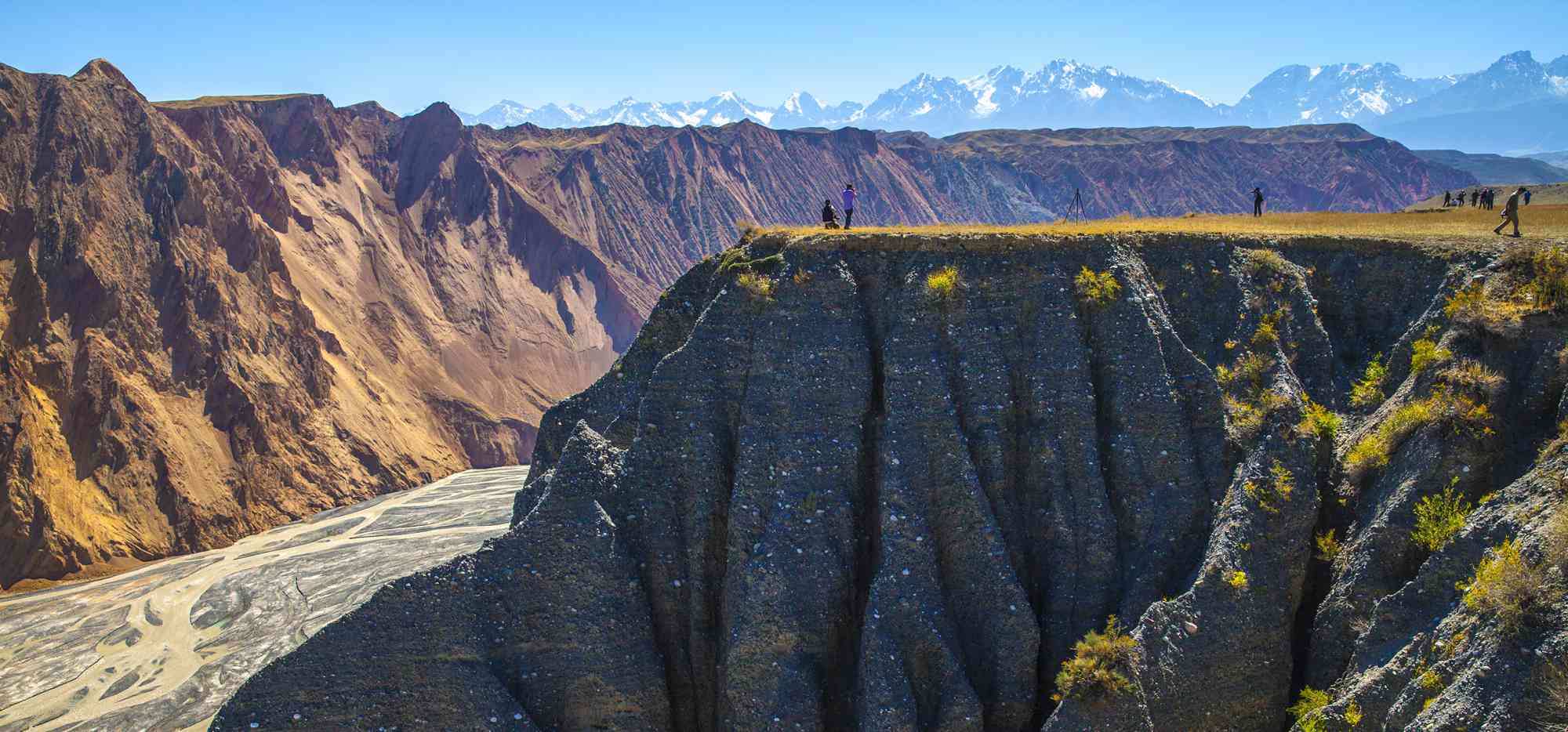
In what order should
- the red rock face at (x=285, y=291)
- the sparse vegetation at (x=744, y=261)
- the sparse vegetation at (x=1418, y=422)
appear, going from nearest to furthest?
the sparse vegetation at (x=1418, y=422) → the sparse vegetation at (x=744, y=261) → the red rock face at (x=285, y=291)

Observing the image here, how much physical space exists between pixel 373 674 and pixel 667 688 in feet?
20.7

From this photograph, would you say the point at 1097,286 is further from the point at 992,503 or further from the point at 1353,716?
the point at 1353,716

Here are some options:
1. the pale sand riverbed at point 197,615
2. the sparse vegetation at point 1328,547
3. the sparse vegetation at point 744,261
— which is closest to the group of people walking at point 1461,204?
the sparse vegetation at point 744,261

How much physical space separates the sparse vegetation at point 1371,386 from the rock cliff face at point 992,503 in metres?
0.13

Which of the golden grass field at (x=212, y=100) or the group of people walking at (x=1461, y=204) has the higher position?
the golden grass field at (x=212, y=100)

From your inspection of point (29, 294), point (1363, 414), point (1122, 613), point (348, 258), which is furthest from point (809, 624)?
point (348, 258)

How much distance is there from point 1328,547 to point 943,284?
9.94 meters

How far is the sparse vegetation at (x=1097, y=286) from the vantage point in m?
24.2

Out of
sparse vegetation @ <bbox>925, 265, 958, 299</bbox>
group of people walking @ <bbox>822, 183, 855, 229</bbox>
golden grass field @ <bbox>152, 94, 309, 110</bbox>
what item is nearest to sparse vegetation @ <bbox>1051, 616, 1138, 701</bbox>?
sparse vegetation @ <bbox>925, 265, 958, 299</bbox>

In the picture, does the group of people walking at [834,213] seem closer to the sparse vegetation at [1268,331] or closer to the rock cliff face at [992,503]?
the rock cliff face at [992,503]

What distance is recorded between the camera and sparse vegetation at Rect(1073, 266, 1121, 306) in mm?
24172

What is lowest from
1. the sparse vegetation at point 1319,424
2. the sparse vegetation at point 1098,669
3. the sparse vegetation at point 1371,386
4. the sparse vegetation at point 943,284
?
the sparse vegetation at point 1098,669

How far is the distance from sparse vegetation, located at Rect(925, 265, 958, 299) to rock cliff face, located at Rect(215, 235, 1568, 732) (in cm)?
7

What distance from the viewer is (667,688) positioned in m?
23.2
